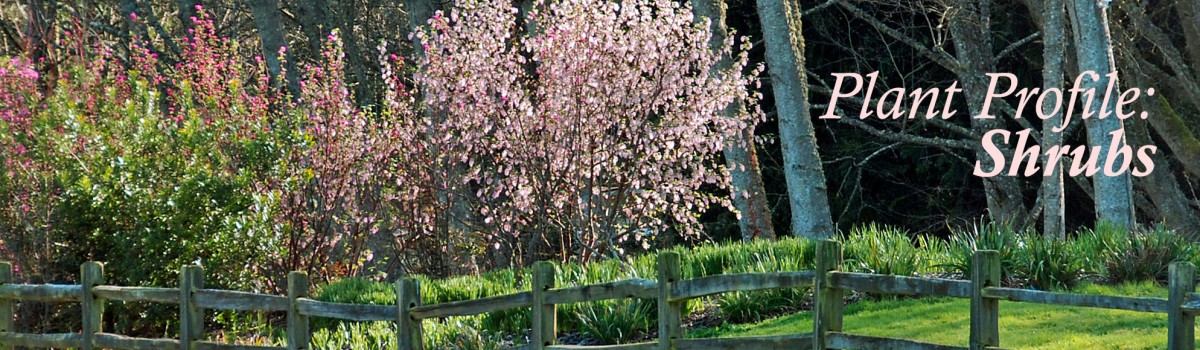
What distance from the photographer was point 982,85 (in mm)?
17766

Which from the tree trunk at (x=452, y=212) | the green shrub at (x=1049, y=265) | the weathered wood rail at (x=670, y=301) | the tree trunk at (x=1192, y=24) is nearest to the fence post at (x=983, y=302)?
the weathered wood rail at (x=670, y=301)

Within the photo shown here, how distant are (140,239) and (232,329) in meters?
1.18

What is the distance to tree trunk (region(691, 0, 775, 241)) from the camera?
1448 centimetres

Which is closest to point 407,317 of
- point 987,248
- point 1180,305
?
point 1180,305

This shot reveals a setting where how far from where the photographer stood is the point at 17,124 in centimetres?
1195

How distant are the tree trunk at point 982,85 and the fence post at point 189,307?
1166 cm

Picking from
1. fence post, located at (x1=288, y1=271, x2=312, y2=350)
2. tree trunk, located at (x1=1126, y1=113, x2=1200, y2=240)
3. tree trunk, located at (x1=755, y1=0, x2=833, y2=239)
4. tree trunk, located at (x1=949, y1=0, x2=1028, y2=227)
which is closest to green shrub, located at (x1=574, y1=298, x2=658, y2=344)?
fence post, located at (x1=288, y1=271, x2=312, y2=350)

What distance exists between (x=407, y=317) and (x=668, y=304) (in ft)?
5.43

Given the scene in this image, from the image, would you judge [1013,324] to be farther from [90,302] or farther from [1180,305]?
[90,302]

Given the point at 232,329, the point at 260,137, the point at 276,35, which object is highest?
the point at 276,35

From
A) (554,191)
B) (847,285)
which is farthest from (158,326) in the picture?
(847,285)

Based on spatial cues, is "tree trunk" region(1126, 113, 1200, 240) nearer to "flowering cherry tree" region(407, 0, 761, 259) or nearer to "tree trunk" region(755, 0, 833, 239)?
"tree trunk" region(755, 0, 833, 239)

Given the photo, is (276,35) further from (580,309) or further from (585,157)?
(580,309)

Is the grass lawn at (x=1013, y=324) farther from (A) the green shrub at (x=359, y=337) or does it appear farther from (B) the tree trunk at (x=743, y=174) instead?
(B) the tree trunk at (x=743, y=174)
